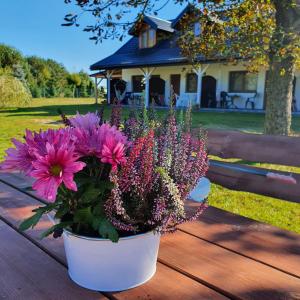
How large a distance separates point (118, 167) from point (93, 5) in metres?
3.26

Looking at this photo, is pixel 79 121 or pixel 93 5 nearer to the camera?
pixel 79 121

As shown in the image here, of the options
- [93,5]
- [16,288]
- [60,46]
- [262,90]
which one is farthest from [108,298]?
[60,46]

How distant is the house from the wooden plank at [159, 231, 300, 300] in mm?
12396

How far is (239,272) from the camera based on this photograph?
880 mm

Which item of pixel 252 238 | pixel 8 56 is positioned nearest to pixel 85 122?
pixel 252 238

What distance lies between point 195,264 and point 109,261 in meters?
0.27

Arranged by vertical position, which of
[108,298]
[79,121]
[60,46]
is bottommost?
[108,298]

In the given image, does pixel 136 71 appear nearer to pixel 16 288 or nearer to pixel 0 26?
pixel 16 288

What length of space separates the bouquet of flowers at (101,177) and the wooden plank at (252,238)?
0.30m

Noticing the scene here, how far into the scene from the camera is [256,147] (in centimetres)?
184

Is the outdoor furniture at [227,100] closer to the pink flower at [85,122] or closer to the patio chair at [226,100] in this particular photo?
the patio chair at [226,100]

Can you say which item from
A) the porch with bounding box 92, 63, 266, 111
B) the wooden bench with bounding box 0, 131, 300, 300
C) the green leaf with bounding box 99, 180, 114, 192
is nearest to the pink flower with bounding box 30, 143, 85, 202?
the green leaf with bounding box 99, 180, 114, 192

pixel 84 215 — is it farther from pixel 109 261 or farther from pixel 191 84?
pixel 191 84

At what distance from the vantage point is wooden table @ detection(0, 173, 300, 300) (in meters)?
0.78
